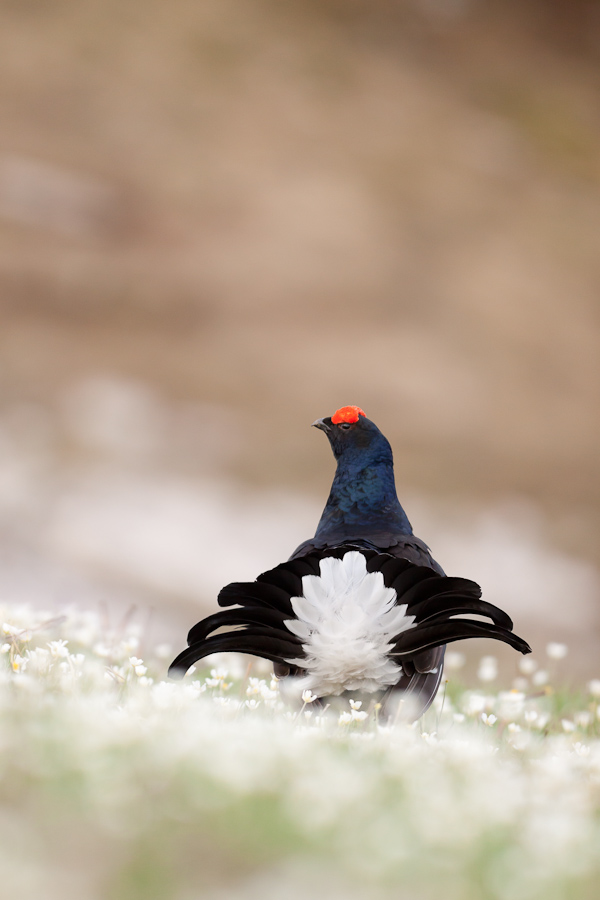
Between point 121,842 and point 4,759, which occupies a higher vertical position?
point 4,759

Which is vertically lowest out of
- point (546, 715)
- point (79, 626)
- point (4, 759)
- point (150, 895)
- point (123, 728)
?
point (150, 895)

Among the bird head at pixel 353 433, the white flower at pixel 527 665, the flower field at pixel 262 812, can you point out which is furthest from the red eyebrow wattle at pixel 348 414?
the flower field at pixel 262 812

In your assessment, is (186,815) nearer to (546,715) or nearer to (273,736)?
(273,736)

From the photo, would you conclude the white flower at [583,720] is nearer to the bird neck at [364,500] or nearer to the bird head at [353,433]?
the bird neck at [364,500]

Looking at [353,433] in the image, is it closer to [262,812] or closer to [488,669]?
[488,669]

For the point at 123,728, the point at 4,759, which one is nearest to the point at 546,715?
the point at 123,728

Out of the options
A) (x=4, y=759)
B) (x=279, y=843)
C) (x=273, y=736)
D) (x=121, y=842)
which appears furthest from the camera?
(x=273, y=736)

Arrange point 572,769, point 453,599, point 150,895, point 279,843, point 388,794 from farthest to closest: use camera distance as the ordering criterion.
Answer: point 453,599 < point 572,769 < point 388,794 < point 279,843 < point 150,895
